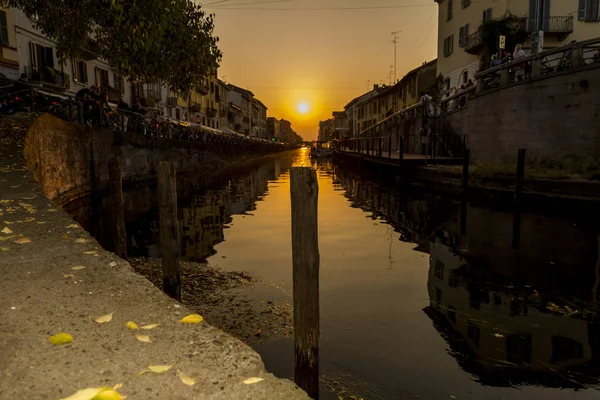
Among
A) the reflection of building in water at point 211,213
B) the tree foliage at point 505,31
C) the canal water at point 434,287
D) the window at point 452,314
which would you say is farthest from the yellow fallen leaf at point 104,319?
the tree foliage at point 505,31

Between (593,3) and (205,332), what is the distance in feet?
108

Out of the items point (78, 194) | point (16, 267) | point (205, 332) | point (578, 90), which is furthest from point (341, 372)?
point (578, 90)

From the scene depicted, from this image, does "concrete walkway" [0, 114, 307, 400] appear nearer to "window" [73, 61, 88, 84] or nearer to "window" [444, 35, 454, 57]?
"window" [73, 61, 88, 84]

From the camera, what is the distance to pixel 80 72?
29516 millimetres

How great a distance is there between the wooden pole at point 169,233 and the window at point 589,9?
3011 centimetres

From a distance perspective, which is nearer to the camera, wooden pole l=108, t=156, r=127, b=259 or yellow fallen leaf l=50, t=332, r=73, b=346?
yellow fallen leaf l=50, t=332, r=73, b=346

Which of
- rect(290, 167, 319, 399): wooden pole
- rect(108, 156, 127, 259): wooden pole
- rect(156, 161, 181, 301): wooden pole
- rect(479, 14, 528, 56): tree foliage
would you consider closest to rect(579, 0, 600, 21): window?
rect(479, 14, 528, 56): tree foliage

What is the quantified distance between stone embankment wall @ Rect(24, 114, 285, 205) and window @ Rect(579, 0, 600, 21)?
2793 centimetres

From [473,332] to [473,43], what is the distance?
2811 cm

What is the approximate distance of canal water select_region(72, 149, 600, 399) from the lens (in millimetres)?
4559

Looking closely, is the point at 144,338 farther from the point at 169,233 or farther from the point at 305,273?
the point at 169,233

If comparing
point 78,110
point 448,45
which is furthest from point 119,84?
point 448,45

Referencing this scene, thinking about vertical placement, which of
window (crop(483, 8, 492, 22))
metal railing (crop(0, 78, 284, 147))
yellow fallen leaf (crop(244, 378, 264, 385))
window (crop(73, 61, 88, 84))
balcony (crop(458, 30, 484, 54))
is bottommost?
yellow fallen leaf (crop(244, 378, 264, 385))

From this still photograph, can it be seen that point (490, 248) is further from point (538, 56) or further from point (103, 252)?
point (538, 56)
